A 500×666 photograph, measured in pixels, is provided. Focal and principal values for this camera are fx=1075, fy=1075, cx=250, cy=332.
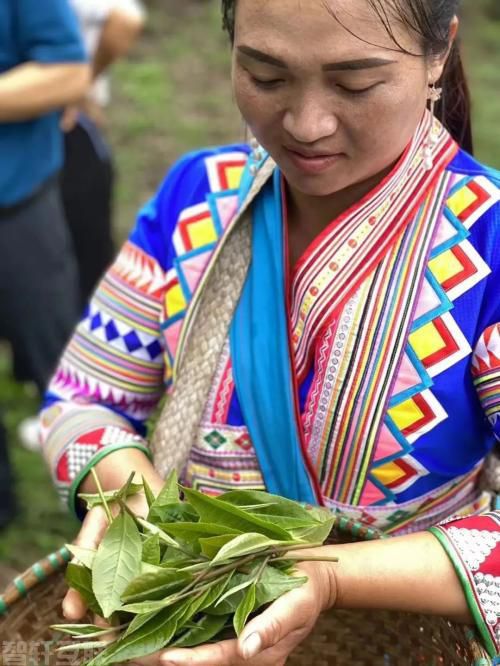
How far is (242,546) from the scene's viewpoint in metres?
1.25

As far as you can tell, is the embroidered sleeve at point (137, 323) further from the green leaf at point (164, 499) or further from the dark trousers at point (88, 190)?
the dark trousers at point (88, 190)

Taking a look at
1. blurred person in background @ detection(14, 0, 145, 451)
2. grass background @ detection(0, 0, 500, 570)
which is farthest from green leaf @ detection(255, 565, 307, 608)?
grass background @ detection(0, 0, 500, 570)

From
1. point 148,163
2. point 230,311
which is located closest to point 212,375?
point 230,311

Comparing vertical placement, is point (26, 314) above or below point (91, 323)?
below

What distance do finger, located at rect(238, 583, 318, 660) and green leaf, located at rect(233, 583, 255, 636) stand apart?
11 millimetres

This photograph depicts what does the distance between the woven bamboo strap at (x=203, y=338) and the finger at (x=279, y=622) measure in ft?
1.25

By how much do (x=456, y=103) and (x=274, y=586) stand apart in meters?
0.78

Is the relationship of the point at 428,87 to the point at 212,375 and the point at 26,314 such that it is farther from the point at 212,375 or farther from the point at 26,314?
the point at 26,314

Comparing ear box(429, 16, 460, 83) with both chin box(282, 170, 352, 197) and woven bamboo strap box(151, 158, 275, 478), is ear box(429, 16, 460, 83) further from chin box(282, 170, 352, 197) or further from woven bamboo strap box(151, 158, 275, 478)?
woven bamboo strap box(151, 158, 275, 478)

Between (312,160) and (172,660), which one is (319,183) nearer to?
(312,160)

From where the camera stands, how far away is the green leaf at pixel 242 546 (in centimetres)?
124

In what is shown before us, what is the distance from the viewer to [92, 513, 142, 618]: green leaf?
51.4 inches

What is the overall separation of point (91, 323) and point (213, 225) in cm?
26

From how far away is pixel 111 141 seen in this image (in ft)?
17.3
